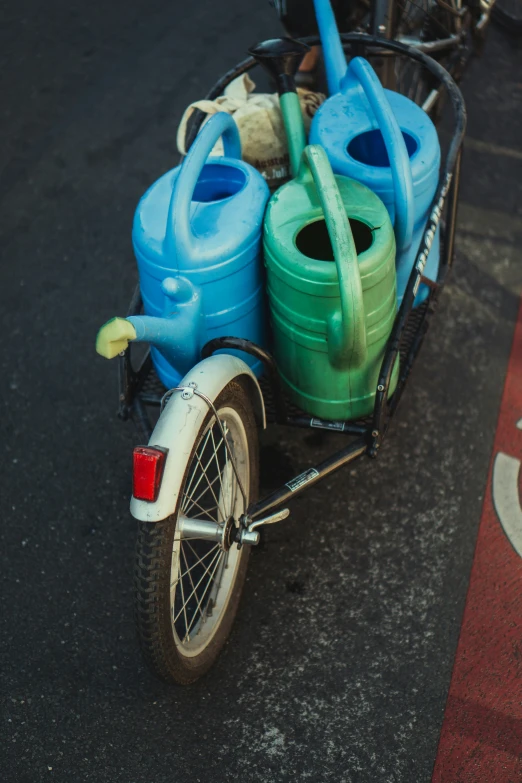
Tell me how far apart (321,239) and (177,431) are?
83cm

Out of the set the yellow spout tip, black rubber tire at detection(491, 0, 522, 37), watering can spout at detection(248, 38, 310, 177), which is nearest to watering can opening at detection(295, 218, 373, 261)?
watering can spout at detection(248, 38, 310, 177)

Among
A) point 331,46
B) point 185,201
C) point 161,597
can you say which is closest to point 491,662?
point 161,597

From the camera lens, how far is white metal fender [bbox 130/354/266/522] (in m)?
1.87

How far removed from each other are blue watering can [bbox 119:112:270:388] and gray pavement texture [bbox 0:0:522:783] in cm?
79

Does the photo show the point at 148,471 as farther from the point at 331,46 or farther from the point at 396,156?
the point at 331,46

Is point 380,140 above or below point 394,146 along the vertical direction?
below

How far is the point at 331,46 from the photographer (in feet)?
8.79

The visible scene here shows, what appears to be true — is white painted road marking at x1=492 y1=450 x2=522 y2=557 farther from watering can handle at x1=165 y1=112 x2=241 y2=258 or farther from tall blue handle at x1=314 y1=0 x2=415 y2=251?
watering can handle at x1=165 y1=112 x2=241 y2=258

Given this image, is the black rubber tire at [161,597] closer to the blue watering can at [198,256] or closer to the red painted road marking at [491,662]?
the blue watering can at [198,256]

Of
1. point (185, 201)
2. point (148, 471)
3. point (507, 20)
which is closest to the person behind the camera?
point (148, 471)

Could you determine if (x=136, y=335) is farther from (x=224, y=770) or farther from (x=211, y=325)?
(x=224, y=770)

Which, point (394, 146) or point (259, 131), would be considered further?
point (259, 131)

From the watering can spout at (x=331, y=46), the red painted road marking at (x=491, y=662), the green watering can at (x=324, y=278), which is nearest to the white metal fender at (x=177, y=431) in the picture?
the green watering can at (x=324, y=278)

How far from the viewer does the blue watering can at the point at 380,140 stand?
2248 millimetres
